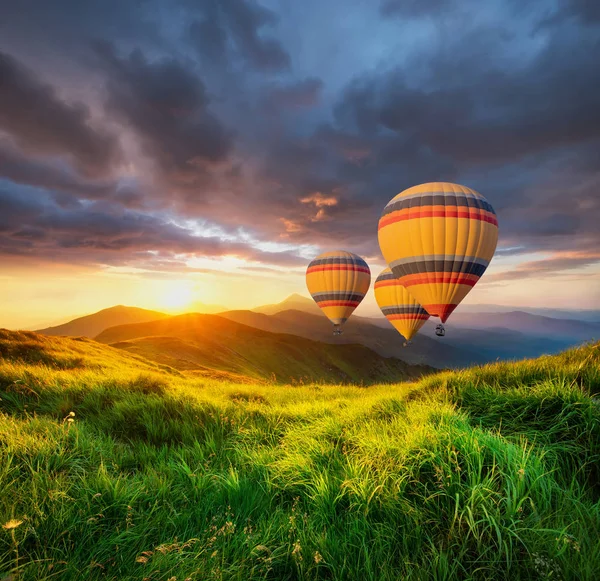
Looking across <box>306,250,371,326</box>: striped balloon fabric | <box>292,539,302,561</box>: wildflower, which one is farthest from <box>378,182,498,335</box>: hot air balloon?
<box>292,539,302,561</box>: wildflower

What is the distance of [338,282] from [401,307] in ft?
27.2

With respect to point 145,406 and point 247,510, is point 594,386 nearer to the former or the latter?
point 247,510

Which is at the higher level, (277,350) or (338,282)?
(338,282)

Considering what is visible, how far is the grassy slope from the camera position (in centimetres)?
325

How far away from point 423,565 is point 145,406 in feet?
22.1

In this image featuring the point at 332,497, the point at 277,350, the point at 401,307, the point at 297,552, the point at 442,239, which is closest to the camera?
the point at 297,552

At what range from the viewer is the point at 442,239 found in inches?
998

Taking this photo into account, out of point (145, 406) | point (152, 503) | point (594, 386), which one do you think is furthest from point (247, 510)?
point (594, 386)

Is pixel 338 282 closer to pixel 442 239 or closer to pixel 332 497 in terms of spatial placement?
pixel 442 239

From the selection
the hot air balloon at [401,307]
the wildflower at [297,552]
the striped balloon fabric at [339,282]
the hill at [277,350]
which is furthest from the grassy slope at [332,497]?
the hill at [277,350]

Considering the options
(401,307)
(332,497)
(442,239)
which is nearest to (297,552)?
(332,497)

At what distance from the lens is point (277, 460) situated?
5.55 metres

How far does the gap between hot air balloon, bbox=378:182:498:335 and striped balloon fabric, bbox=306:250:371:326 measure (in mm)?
18387

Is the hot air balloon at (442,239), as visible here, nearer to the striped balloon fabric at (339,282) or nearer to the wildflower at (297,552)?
the striped balloon fabric at (339,282)
